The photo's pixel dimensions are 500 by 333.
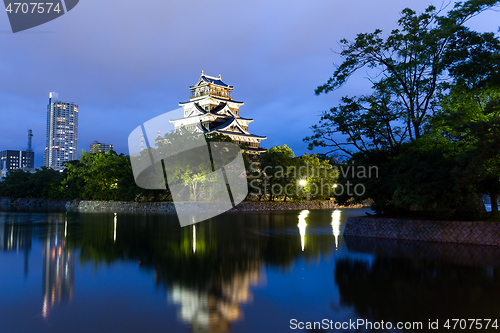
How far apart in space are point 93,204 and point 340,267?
1381 inches

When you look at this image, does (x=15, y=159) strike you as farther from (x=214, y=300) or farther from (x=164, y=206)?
(x=214, y=300)

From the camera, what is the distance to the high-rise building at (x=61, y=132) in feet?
579

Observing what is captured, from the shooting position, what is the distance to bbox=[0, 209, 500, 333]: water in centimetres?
511

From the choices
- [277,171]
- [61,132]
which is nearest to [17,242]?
[277,171]

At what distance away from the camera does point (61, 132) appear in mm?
179250

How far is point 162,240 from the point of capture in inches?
502

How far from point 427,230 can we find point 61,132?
195649 millimetres

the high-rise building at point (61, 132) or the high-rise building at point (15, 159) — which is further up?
the high-rise building at point (61, 132)

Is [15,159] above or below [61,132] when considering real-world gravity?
below

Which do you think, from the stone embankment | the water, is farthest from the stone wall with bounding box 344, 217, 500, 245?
the stone embankment

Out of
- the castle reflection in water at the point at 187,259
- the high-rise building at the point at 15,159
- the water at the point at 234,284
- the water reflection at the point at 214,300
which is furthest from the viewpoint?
the high-rise building at the point at 15,159

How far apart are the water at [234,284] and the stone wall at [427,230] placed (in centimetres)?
75

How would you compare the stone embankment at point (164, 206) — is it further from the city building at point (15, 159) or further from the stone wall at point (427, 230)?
the city building at point (15, 159)

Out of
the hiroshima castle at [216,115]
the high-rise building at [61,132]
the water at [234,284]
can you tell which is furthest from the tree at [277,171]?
the high-rise building at [61,132]
